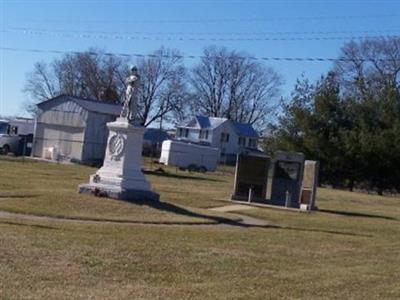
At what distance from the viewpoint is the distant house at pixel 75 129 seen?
52469mm

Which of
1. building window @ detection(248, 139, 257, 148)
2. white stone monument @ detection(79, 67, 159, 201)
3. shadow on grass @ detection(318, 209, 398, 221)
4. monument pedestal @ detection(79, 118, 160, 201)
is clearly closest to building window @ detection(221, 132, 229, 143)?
building window @ detection(248, 139, 257, 148)

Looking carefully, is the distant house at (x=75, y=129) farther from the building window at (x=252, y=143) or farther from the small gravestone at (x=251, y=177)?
the building window at (x=252, y=143)

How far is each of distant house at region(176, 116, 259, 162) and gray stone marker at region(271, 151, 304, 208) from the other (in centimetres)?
6740

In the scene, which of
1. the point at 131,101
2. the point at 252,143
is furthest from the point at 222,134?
the point at 131,101

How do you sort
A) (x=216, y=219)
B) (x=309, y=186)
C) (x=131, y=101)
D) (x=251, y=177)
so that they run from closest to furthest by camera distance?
(x=216, y=219) < (x=131, y=101) < (x=309, y=186) < (x=251, y=177)

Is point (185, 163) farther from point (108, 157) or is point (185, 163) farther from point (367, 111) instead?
point (108, 157)

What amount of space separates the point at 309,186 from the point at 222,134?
7303cm

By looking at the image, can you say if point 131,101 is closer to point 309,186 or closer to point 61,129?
point 309,186

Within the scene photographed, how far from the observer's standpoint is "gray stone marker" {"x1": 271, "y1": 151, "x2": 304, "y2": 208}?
28516 millimetres

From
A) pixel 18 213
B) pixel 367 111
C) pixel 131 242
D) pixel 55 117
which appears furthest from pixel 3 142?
pixel 131 242

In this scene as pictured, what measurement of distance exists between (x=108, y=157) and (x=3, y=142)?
134ft

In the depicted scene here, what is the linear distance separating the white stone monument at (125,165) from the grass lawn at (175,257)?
3.30ft

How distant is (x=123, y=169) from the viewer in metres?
21.1

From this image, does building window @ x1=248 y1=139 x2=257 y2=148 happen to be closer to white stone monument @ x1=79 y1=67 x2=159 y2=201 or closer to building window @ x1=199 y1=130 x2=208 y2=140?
building window @ x1=199 y1=130 x2=208 y2=140
